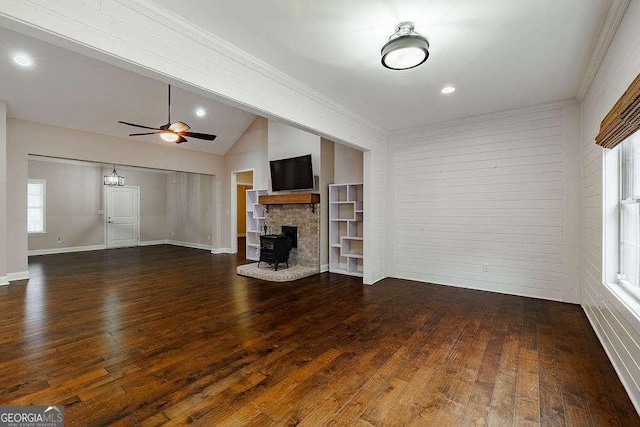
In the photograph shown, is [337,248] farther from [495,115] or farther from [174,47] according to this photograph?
[174,47]

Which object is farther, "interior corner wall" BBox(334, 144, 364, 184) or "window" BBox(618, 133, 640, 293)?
"interior corner wall" BBox(334, 144, 364, 184)

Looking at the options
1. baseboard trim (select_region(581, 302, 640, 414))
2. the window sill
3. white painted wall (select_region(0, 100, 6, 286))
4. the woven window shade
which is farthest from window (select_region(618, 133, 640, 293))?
white painted wall (select_region(0, 100, 6, 286))

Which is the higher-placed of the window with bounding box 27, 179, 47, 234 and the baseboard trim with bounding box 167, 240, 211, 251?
the window with bounding box 27, 179, 47, 234

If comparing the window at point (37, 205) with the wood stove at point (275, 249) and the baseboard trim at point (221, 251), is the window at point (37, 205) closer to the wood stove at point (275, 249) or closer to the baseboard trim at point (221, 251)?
the baseboard trim at point (221, 251)

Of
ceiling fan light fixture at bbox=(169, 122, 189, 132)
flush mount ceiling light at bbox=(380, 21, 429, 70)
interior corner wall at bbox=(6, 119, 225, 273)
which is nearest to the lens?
flush mount ceiling light at bbox=(380, 21, 429, 70)

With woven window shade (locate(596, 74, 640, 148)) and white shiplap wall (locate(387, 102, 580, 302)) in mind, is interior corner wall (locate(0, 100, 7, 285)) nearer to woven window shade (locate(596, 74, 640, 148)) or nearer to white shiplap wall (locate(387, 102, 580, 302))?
white shiplap wall (locate(387, 102, 580, 302))

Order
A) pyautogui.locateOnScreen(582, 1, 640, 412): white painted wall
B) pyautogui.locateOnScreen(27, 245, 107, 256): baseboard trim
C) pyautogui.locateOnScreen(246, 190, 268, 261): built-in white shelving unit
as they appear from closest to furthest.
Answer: pyautogui.locateOnScreen(582, 1, 640, 412): white painted wall → pyautogui.locateOnScreen(246, 190, 268, 261): built-in white shelving unit → pyautogui.locateOnScreen(27, 245, 107, 256): baseboard trim

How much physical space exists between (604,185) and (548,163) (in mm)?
1505

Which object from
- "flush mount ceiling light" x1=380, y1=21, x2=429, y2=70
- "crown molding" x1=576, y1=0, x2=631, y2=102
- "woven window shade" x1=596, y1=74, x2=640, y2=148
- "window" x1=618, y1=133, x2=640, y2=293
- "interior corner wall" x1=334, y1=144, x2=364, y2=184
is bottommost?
"window" x1=618, y1=133, x2=640, y2=293

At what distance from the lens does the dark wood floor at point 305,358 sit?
71.1 inches

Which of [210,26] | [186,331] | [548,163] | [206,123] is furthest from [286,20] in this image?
[206,123]

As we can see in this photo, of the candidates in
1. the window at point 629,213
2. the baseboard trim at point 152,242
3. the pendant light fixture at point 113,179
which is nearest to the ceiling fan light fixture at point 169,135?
the pendant light fixture at point 113,179

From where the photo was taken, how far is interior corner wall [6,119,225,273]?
512 cm

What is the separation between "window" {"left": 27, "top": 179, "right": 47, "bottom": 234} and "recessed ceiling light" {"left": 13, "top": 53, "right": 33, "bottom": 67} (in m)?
5.04
